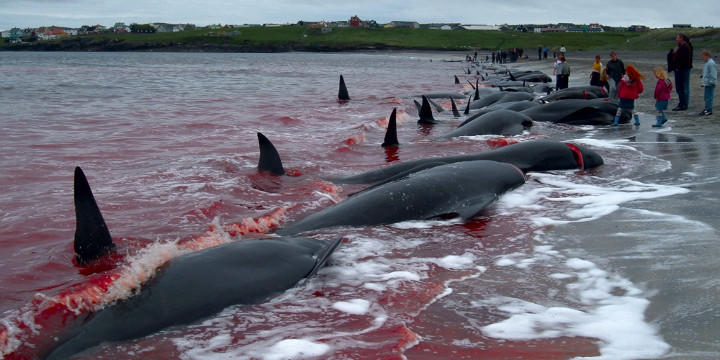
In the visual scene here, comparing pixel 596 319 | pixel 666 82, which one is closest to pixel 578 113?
pixel 666 82

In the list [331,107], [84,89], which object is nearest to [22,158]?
[331,107]

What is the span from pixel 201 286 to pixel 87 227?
133 cm

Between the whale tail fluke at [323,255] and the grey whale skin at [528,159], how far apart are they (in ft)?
12.1

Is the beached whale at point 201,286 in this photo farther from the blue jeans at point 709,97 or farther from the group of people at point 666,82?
the blue jeans at point 709,97

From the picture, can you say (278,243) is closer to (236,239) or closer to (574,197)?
(236,239)

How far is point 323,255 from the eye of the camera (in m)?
5.89

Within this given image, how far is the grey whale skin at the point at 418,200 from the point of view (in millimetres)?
7395

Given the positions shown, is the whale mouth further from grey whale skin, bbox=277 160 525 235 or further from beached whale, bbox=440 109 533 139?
beached whale, bbox=440 109 533 139

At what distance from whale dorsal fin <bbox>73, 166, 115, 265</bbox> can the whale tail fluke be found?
6.15 ft

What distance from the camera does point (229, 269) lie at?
525 centimetres

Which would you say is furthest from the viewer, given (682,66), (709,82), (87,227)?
(682,66)

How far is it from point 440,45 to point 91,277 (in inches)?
5678

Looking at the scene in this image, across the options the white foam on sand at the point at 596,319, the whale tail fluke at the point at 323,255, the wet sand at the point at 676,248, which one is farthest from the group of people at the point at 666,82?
the whale tail fluke at the point at 323,255

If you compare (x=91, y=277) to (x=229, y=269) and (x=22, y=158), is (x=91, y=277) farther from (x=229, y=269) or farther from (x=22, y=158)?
(x=22, y=158)
